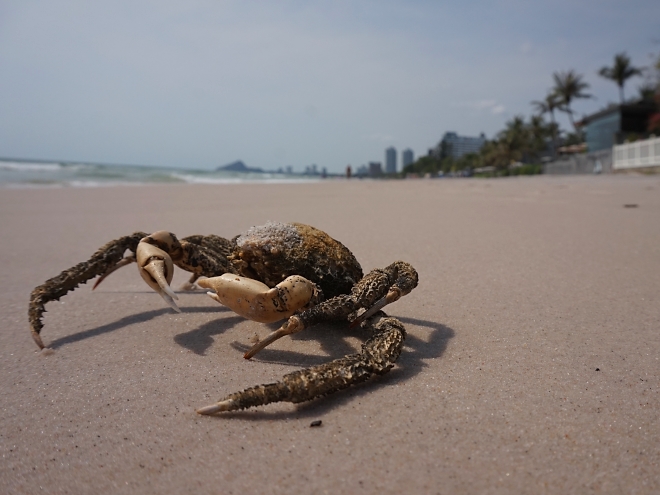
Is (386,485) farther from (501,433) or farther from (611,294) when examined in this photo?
(611,294)

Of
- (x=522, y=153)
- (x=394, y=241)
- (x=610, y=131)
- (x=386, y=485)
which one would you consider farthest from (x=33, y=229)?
(x=522, y=153)

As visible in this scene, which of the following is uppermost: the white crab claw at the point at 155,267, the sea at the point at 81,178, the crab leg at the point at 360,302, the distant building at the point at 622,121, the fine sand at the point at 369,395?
the distant building at the point at 622,121

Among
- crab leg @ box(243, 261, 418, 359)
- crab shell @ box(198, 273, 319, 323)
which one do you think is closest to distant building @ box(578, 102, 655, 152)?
crab leg @ box(243, 261, 418, 359)

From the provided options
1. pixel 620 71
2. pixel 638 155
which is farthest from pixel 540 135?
pixel 638 155

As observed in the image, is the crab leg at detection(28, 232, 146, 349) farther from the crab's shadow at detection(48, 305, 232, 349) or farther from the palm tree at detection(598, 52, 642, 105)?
the palm tree at detection(598, 52, 642, 105)

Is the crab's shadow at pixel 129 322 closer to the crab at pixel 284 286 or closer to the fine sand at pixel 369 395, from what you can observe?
the fine sand at pixel 369 395

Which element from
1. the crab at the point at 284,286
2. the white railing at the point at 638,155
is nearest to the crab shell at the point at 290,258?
the crab at the point at 284,286
